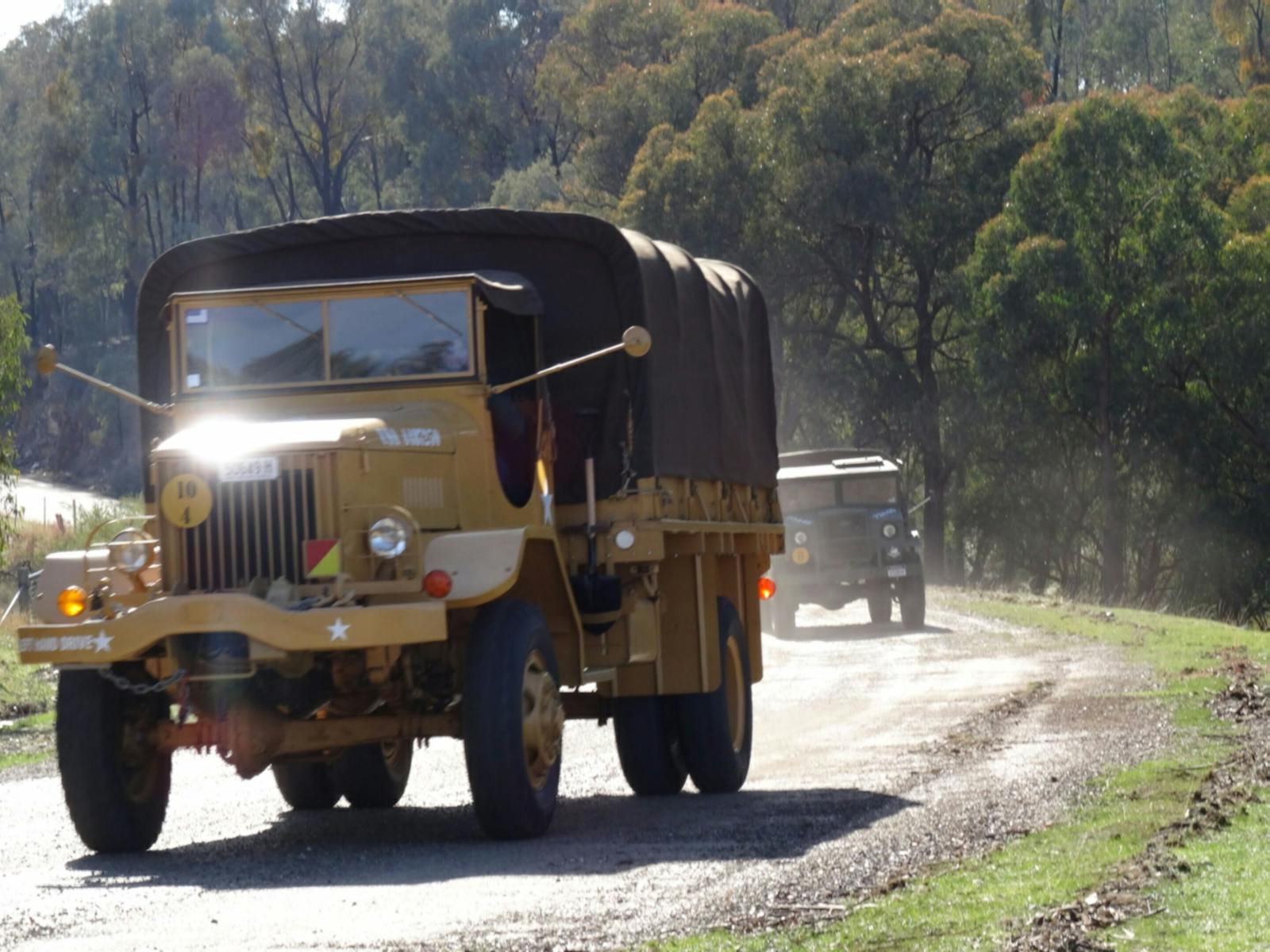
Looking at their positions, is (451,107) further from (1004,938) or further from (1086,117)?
(1004,938)

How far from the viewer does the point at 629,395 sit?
12445 millimetres

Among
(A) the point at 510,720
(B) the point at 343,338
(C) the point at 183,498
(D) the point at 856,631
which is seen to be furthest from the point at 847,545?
(C) the point at 183,498

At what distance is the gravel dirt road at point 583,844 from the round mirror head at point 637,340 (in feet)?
8.36

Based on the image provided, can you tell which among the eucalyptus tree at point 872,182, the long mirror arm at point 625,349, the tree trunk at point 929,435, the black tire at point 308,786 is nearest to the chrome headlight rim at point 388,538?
the long mirror arm at point 625,349

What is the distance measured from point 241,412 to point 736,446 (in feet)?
13.6

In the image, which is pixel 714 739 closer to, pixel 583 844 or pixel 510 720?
pixel 583 844

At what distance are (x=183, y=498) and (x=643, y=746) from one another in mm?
4154

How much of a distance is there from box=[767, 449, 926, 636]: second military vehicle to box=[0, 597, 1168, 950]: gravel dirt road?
43.9 feet

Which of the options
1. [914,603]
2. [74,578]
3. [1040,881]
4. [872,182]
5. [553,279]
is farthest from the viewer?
[872,182]

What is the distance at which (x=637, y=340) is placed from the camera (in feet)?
35.5

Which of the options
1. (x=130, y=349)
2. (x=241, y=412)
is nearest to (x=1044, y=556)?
(x=130, y=349)

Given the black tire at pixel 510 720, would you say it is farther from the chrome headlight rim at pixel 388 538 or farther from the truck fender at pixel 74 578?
the truck fender at pixel 74 578

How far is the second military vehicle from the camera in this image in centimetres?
3231

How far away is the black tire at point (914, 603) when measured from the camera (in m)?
32.1
